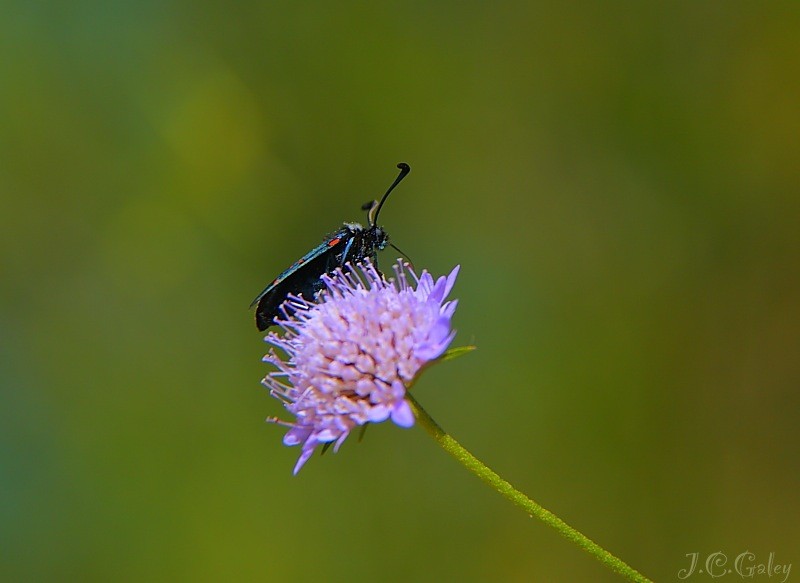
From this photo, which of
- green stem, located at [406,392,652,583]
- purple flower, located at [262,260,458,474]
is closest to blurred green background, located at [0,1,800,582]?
purple flower, located at [262,260,458,474]

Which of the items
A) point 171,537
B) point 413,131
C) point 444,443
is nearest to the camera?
point 444,443

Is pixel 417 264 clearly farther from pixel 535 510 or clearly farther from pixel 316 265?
pixel 535 510

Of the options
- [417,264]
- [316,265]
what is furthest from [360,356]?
[417,264]

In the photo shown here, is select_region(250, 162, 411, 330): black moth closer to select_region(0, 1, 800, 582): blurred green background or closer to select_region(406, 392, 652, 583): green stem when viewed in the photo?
select_region(406, 392, 652, 583): green stem

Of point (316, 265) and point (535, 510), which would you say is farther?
point (316, 265)

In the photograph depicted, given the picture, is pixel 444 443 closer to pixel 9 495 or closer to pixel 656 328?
pixel 656 328

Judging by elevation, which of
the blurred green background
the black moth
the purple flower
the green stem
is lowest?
the green stem

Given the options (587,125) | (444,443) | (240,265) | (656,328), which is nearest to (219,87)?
(240,265)
